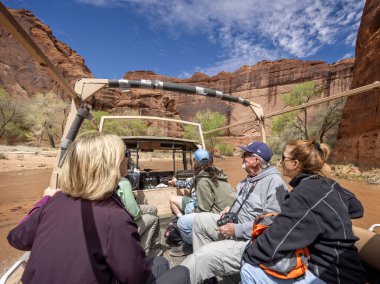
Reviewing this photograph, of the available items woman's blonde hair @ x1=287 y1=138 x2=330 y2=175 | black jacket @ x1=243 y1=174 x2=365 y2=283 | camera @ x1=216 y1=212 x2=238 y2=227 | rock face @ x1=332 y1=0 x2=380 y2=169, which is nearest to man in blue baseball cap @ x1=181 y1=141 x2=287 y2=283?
camera @ x1=216 y1=212 x2=238 y2=227

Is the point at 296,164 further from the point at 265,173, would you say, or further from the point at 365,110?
the point at 365,110

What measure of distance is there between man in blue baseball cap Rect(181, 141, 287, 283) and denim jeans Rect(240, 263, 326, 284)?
0.34 metres

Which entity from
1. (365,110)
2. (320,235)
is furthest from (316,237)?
(365,110)

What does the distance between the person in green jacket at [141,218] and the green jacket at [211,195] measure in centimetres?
58

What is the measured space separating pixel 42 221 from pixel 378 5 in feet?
71.7

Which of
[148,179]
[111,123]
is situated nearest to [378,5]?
[148,179]

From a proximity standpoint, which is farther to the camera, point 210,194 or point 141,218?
point 210,194

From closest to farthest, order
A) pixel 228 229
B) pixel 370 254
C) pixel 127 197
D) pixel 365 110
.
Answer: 1. pixel 370 254
2. pixel 228 229
3. pixel 127 197
4. pixel 365 110

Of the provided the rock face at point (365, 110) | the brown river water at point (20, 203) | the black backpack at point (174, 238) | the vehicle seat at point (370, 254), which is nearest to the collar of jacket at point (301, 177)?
the vehicle seat at point (370, 254)

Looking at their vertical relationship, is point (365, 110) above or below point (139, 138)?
above

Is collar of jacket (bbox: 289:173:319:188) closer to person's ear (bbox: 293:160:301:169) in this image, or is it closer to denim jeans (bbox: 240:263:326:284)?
person's ear (bbox: 293:160:301:169)

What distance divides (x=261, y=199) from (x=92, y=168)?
148 cm

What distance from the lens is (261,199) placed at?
80.9 inches

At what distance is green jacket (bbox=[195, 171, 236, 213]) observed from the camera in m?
2.68
